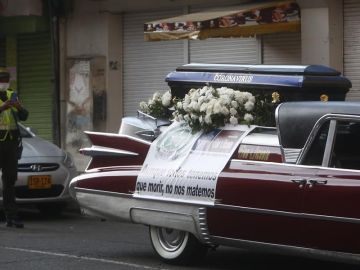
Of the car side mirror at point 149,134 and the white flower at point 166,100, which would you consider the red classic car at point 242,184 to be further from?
the white flower at point 166,100

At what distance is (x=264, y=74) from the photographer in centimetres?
897

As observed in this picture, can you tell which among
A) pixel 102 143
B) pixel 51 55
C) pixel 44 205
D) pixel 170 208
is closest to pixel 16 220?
pixel 44 205

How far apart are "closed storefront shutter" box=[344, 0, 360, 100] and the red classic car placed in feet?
19.6

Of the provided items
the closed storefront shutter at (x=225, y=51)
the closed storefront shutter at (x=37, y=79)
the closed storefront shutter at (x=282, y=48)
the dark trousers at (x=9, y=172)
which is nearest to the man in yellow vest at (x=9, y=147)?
the dark trousers at (x=9, y=172)

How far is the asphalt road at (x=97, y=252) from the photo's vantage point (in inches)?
346

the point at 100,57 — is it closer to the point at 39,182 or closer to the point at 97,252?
the point at 39,182

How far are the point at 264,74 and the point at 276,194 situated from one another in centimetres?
172

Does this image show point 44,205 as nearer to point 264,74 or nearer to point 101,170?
point 101,170

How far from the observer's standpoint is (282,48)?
50.8 ft

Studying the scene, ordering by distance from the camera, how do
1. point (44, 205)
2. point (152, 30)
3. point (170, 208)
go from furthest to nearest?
point (152, 30) → point (44, 205) → point (170, 208)

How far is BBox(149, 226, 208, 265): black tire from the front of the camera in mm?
8617

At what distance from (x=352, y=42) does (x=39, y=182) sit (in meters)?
5.32

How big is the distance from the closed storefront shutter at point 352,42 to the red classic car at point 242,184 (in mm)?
5978

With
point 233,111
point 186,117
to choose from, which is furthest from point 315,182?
point 186,117
